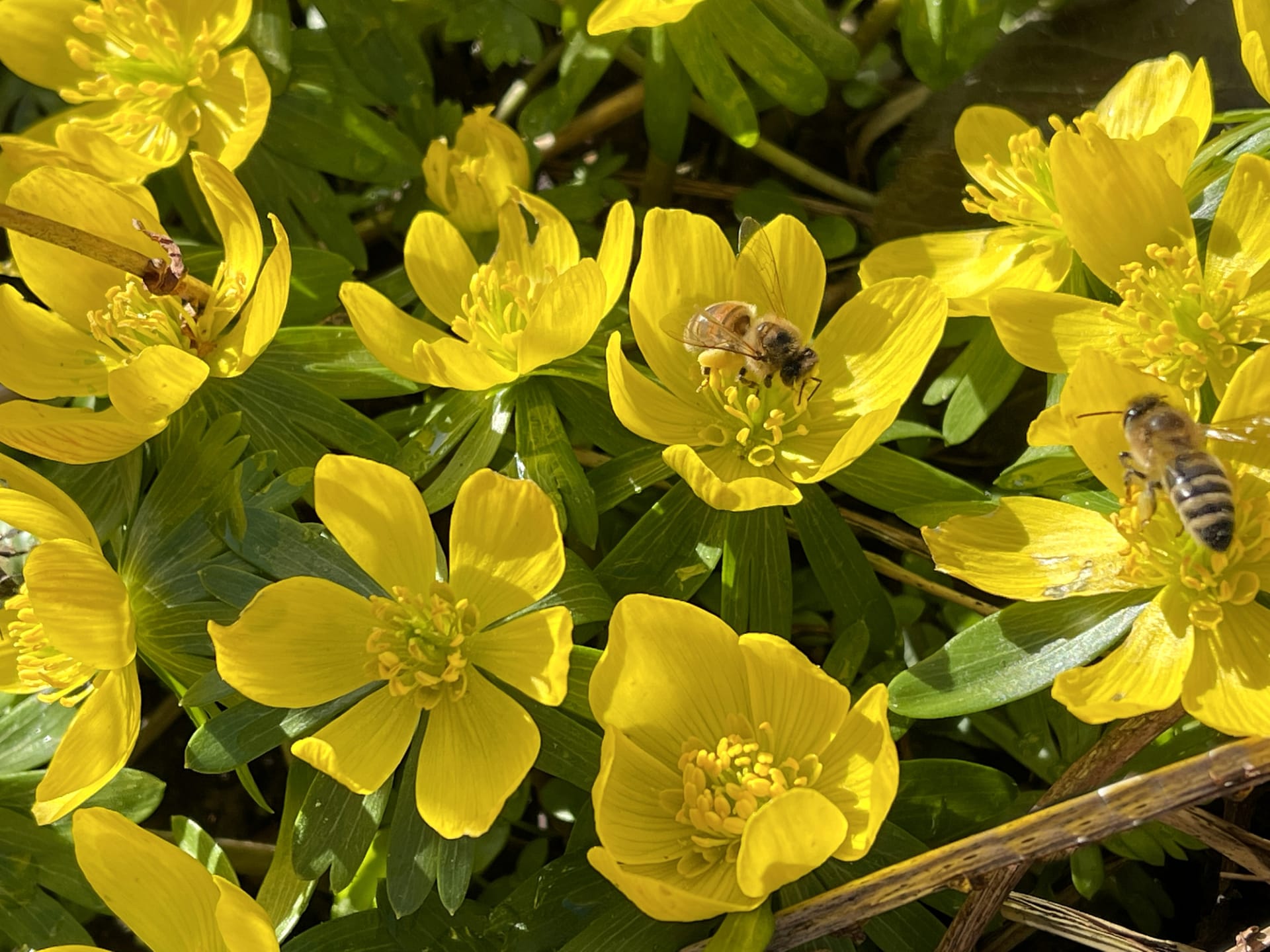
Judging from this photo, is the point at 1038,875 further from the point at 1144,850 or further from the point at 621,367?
the point at 621,367

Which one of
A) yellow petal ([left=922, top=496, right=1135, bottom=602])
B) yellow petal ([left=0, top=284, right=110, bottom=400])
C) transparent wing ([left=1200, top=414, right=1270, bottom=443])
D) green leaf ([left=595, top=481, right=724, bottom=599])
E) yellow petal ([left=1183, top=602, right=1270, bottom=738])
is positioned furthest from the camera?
yellow petal ([left=0, top=284, right=110, bottom=400])

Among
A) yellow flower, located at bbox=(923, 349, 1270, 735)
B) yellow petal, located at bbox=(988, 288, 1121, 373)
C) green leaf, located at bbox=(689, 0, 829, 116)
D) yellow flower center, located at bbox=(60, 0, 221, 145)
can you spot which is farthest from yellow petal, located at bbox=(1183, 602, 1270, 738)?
yellow flower center, located at bbox=(60, 0, 221, 145)

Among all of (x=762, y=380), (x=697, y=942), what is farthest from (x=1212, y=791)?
(x=762, y=380)

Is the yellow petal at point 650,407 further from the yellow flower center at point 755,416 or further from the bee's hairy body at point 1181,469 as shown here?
the bee's hairy body at point 1181,469

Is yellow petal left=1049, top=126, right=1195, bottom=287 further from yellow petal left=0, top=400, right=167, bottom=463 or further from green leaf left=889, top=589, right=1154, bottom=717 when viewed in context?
yellow petal left=0, top=400, right=167, bottom=463

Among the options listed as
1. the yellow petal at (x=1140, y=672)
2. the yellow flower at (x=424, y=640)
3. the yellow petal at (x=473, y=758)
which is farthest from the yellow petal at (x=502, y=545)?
the yellow petal at (x=1140, y=672)

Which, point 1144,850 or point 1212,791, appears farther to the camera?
point 1144,850

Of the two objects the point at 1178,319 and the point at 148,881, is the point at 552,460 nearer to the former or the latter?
the point at 148,881
